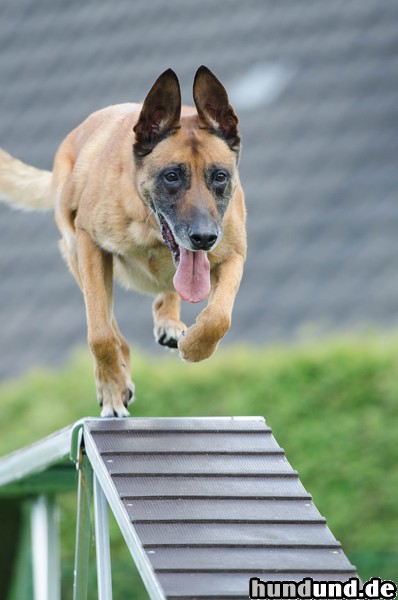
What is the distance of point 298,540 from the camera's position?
15.3 ft

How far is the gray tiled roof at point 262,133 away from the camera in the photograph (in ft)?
36.6

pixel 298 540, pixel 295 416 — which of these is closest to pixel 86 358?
pixel 295 416

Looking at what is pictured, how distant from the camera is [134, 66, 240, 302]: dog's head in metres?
4.90

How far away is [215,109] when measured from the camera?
17.0ft

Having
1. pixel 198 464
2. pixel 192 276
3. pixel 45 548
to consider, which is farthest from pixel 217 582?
pixel 45 548

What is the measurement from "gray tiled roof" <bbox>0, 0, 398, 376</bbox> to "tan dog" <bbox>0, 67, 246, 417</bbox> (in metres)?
5.23

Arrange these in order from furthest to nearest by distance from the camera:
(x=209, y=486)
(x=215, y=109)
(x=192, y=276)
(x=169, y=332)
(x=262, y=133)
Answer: (x=262, y=133) < (x=169, y=332) < (x=215, y=109) < (x=192, y=276) < (x=209, y=486)

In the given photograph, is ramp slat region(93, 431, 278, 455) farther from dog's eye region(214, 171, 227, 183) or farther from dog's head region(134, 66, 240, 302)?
dog's eye region(214, 171, 227, 183)

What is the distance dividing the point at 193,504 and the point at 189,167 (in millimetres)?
1402

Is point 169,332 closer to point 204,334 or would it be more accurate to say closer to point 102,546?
point 204,334

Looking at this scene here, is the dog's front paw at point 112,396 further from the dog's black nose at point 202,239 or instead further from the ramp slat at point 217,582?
the ramp slat at point 217,582

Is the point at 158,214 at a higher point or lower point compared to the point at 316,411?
lower

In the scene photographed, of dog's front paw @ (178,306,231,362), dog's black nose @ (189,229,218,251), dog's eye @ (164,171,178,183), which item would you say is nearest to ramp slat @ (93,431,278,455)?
dog's front paw @ (178,306,231,362)

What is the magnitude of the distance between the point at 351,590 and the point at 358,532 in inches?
152
